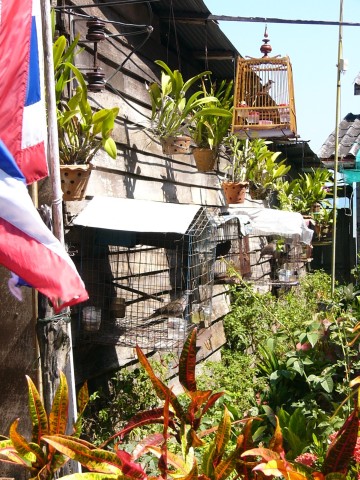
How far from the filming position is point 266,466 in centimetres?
188

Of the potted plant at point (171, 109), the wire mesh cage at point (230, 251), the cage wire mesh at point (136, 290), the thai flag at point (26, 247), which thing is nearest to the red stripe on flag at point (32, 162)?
the thai flag at point (26, 247)

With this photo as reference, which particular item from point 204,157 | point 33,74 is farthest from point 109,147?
point 204,157

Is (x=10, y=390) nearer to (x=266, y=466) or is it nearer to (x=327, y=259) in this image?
(x=266, y=466)

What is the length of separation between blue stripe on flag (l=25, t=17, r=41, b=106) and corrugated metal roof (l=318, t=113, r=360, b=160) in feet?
28.6

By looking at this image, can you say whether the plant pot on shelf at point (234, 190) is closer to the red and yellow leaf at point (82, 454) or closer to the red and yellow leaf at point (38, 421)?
the red and yellow leaf at point (38, 421)

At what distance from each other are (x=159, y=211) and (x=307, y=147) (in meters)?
10.1

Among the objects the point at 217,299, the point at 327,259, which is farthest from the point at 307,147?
the point at 217,299

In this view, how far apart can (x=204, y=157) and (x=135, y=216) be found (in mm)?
2626

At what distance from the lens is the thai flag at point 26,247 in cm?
292

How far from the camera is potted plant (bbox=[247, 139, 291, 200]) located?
932 cm

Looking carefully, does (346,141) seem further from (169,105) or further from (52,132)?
(52,132)

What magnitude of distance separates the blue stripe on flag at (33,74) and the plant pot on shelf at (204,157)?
12.5ft

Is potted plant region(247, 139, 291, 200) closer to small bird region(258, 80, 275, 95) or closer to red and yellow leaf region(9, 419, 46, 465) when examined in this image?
small bird region(258, 80, 275, 95)

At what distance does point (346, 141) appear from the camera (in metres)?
12.4
